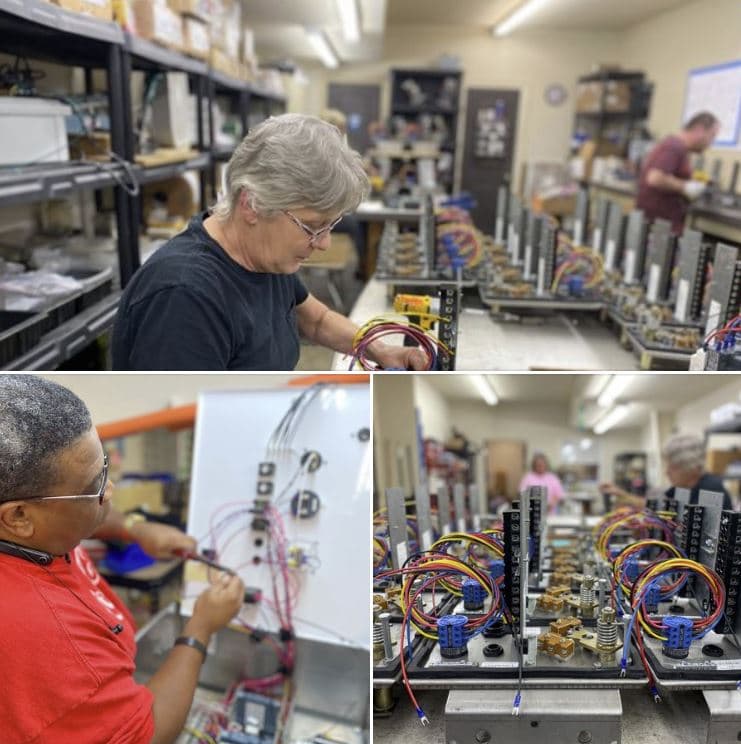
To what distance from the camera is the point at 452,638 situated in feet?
3.90

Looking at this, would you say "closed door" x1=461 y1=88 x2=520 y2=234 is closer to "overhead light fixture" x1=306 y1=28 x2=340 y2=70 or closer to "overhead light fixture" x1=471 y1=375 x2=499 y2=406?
"overhead light fixture" x1=306 y1=28 x2=340 y2=70

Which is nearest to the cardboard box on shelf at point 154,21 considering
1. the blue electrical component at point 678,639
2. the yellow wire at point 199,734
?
the yellow wire at point 199,734

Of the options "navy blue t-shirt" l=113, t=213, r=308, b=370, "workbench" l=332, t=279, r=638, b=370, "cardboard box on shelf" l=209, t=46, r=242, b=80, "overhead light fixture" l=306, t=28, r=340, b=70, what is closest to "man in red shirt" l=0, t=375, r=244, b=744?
"navy blue t-shirt" l=113, t=213, r=308, b=370

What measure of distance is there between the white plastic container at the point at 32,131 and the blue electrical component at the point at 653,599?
1957 millimetres

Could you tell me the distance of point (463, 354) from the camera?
1685mm

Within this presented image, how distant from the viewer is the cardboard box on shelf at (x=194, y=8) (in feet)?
9.28

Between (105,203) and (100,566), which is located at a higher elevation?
(105,203)

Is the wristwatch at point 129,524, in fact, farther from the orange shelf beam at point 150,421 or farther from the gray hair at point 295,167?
the gray hair at point 295,167

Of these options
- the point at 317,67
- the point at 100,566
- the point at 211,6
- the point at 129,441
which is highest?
the point at 317,67

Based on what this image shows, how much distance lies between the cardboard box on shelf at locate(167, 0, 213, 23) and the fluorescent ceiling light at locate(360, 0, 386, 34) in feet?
10.5

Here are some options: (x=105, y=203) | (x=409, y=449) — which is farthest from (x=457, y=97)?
(x=409, y=449)

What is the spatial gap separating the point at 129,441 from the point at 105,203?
3.49 feet

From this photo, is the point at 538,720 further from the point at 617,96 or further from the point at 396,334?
the point at 617,96

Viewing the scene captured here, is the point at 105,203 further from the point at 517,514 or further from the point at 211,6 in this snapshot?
the point at 517,514
